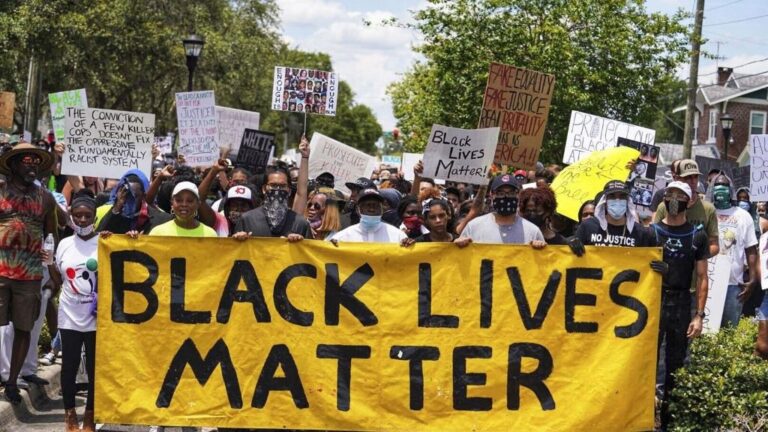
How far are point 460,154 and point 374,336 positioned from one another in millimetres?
3817

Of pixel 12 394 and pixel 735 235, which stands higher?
pixel 735 235

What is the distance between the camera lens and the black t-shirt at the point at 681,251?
822 centimetres

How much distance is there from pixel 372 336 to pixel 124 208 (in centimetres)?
232

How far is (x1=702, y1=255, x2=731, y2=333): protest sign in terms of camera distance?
11.1 m

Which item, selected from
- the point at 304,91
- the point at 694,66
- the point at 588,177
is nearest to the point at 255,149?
the point at 304,91

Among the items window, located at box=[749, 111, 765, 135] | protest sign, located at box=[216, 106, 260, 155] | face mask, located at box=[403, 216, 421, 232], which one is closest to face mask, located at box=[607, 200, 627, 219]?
face mask, located at box=[403, 216, 421, 232]

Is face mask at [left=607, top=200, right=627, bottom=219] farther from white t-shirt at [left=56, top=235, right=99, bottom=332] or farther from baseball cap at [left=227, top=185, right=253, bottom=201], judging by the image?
white t-shirt at [left=56, top=235, right=99, bottom=332]

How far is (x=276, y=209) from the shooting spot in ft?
27.0

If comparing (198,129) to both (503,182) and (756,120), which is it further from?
(756,120)

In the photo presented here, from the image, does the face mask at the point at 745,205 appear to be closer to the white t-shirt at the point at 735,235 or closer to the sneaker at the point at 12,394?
the white t-shirt at the point at 735,235

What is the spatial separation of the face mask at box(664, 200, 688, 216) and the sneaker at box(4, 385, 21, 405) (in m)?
4.82

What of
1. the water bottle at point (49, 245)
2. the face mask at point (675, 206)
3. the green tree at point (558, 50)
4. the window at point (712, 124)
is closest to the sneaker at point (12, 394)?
the water bottle at point (49, 245)

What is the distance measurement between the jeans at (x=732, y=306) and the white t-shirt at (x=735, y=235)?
9cm

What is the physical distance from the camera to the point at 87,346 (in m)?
7.96
